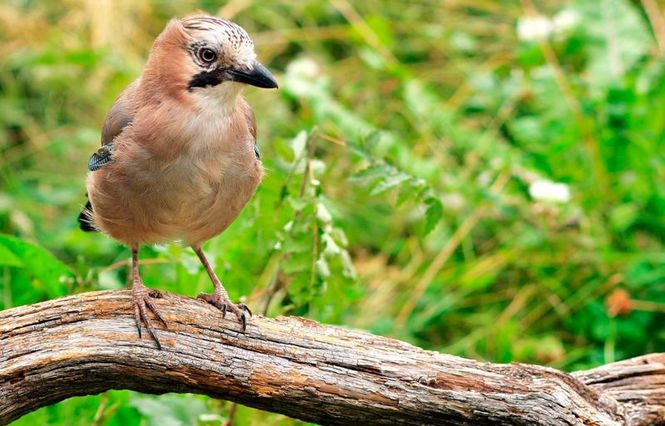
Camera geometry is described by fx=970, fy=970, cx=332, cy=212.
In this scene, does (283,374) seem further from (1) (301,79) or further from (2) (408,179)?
(1) (301,79)

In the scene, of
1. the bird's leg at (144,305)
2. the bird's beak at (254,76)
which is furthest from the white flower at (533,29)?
the bird's leg at (144,305)

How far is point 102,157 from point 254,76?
0.63 meters

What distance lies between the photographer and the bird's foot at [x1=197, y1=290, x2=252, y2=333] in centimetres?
307

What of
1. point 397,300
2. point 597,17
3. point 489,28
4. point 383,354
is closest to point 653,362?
point 383,354

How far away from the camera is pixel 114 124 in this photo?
3230 millimetres

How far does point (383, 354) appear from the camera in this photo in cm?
296

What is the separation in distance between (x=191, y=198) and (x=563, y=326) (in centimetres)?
262

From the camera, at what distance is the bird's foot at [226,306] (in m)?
3.07

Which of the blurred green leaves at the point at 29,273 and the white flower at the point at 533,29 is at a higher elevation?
the white flower at the point at 533,29

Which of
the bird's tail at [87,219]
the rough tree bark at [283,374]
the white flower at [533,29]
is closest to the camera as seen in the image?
the rough tree bark at [283,374]

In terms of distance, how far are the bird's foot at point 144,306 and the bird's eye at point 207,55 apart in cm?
75

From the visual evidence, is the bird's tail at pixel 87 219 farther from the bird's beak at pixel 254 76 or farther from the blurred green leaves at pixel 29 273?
the bird's beak at pixel 254 76

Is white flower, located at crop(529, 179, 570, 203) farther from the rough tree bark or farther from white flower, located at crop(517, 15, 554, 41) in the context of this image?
the rough tree bark

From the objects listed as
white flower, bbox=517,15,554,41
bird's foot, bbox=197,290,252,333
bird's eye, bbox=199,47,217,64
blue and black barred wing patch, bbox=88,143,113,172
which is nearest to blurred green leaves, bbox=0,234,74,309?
blue and black barred wing patch, bbox=88,143,113,172
